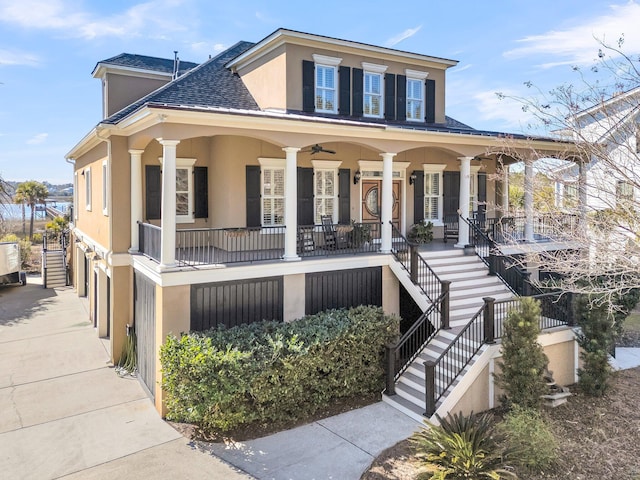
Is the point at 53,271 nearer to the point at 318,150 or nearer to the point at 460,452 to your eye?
the point at 318,150

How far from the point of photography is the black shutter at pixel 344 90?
48.5 ft

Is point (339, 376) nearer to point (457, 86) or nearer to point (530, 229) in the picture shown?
point (530, 229)

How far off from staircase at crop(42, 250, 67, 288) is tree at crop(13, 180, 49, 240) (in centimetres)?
1716

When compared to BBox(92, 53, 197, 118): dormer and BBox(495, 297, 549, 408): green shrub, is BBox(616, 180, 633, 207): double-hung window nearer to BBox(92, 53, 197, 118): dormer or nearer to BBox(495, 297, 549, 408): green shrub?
BBox(495, 297, 549, 408): green shrub

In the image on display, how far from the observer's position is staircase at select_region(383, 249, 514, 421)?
30.8ft

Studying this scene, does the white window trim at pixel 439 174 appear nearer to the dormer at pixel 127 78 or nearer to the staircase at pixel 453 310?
the staircase at pixel 453 310

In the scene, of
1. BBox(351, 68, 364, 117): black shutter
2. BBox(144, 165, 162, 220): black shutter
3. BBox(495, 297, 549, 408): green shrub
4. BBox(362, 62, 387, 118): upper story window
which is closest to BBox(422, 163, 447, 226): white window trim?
BBox(362, 62, 387, 118): upper story window

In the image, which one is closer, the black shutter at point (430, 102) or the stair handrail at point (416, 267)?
the stair handrail at point (416, 267)

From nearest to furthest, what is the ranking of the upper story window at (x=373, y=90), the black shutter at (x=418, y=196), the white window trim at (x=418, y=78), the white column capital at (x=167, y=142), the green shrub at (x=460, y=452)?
the green shrub at (x=460, y=452)
the white column capital at (x=167, y=142)
the upper story window at (x=373, y=90)
the black shutter at (x=418, y=196)
the white window trim at (x=418, y=78)

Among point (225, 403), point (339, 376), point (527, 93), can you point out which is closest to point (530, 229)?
point (527, 93)

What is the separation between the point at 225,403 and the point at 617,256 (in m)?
7.47

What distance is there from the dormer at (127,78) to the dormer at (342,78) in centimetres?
299

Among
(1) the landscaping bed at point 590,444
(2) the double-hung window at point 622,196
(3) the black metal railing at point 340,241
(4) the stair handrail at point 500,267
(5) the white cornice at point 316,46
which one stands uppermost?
Answer: (5) the white cornice at point 316,46

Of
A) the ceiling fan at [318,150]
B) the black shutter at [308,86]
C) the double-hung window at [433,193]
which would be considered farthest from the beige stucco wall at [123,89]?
the double-hung window at [433,193]
